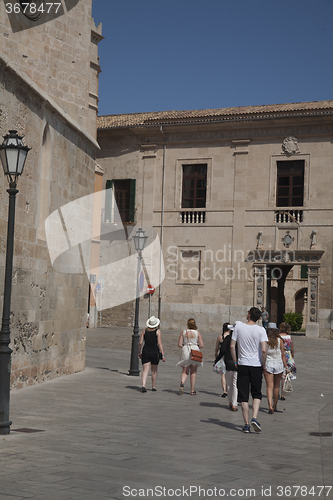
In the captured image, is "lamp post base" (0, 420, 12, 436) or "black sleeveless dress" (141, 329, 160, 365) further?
"black sleeveless dress" (141, 329, 160, 365)

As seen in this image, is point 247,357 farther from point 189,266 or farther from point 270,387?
point 189,266

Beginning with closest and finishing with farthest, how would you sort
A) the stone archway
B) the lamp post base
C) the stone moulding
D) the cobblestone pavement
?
1. the cobblestone pavement
2. the lamp post base
3. the stone moulding
4. the stone archway

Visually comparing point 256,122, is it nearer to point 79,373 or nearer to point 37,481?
point 79,373

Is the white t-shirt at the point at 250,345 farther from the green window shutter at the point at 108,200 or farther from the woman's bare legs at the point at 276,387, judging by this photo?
the green window shutter at the point at 108,200

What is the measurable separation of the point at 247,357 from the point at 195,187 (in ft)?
79.2

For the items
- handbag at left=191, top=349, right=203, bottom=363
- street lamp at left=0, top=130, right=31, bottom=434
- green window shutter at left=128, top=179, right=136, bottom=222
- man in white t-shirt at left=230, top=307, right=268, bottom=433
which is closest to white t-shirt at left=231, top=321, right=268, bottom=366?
man in white t-shirt at left=230, top=307, right=268, bottom=433

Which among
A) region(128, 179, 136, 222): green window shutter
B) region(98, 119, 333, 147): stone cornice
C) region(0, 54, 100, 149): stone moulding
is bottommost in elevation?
region(0, 54, 100, 149): stone moulding

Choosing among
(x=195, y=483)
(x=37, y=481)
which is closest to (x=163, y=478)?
(x=195, y=483)

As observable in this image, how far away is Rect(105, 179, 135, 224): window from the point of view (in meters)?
33.9

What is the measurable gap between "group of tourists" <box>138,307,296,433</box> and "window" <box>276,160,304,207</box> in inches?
745

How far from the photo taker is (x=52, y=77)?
44.9 feet

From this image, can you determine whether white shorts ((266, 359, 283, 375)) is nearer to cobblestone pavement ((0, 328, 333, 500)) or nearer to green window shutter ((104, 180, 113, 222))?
cobblestone pavement ((0, 328, 333, 500))

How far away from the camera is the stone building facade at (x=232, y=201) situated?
98.4ft

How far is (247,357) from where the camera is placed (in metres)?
8.69
